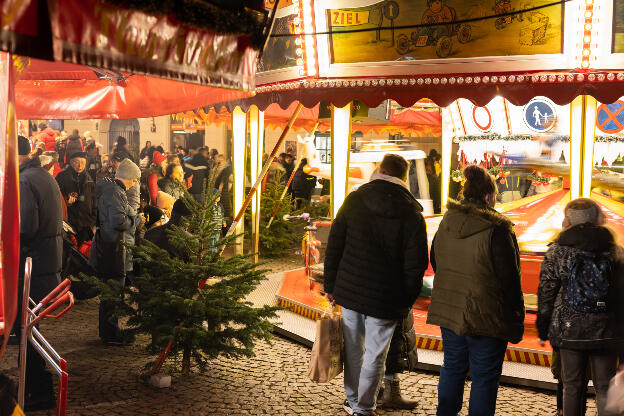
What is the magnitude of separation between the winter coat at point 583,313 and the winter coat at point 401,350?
1.25 meters

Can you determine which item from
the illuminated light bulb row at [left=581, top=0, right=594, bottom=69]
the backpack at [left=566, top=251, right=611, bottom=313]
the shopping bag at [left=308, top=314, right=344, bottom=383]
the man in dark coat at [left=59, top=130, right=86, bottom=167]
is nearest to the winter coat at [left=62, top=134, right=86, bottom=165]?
the man in dark coat at [left=59, top=130, right=86, bottom=167]

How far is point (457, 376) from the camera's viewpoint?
4.70 metres

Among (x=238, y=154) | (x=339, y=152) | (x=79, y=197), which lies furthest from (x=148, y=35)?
(x=238, y=154)

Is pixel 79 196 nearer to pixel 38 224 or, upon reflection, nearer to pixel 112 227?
pixel 112 227

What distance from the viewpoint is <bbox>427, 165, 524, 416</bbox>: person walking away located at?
4418mm

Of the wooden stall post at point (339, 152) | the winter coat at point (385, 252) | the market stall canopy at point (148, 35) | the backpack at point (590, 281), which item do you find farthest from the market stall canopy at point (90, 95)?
the backpack at point (590, 281)

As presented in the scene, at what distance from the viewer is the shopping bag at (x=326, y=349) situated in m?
5.05

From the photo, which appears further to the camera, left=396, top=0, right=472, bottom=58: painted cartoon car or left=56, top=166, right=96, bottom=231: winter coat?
left=56, top=166, right=96, bottom=231: winter coat

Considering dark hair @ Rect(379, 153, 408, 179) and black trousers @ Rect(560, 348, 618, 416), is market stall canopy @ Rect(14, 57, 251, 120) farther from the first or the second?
black trousers @ Rect(560, 348, 618, 416)

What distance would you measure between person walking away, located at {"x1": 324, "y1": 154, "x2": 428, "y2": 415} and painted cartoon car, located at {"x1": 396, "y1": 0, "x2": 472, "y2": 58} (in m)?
3.11

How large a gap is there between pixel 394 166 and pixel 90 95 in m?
3.74

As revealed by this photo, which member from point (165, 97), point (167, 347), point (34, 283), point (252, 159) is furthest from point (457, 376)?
point (252, 159)

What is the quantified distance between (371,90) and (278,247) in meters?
6.32

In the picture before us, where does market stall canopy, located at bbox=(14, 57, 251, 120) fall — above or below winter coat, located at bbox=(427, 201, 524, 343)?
above
